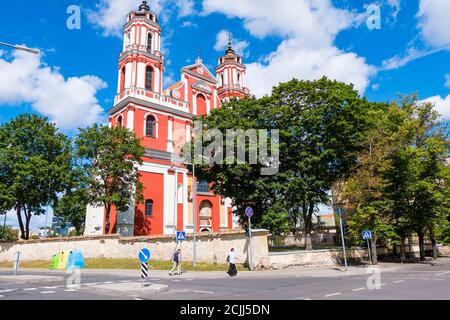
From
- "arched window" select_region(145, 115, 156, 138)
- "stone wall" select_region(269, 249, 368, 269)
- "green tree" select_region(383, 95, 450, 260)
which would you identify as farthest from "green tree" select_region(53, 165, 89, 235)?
"green tree" select_region(383, 95, 450, 260)

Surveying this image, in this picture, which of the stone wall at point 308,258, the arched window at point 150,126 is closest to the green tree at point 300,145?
the stone wall at point 308,258

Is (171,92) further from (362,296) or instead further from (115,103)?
(362,296)

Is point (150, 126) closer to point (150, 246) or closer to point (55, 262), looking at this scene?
point (150, 246)

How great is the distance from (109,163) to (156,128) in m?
9.45

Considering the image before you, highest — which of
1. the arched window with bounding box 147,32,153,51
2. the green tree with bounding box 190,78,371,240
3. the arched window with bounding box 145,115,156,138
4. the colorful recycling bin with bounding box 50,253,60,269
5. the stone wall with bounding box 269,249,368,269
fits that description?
the arched window with bounding box 147,32,153,51

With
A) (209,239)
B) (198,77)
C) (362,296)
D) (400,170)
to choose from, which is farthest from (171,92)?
(362,296)

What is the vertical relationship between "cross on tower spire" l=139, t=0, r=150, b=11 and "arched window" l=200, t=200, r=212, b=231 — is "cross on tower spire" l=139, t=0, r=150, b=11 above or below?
above

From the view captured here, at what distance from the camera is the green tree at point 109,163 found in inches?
1267

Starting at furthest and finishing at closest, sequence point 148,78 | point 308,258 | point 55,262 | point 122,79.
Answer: point 122,79 → point 148,78 → point 55,262 → point 308,258

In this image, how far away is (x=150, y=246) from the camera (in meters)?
26.5

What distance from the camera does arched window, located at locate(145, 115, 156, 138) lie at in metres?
39.8

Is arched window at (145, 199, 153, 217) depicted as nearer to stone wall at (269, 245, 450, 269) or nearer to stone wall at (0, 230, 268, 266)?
stone wall at (0, 230, 268, 266)

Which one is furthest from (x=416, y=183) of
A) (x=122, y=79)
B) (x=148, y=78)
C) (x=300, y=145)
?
(x=122, y=79)

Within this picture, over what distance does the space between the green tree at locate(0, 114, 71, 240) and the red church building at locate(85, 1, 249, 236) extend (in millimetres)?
5526
